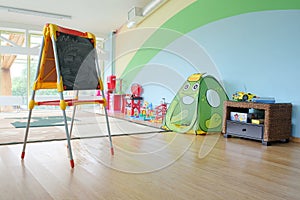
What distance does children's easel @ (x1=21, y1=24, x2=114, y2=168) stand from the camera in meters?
2.26

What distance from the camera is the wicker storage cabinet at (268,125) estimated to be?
3.28 meters

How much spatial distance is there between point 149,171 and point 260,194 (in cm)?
81

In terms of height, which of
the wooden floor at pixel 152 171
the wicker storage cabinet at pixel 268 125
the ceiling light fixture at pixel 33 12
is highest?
the ceiling light fixture at pixel 33 12

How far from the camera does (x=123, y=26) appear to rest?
24.7ft

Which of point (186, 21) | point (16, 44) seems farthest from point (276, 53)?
point (16, 44)

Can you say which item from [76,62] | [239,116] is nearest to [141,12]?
[239,116]

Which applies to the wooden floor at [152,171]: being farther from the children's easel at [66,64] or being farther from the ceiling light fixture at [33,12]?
the ceiling light fixture at [33,12]

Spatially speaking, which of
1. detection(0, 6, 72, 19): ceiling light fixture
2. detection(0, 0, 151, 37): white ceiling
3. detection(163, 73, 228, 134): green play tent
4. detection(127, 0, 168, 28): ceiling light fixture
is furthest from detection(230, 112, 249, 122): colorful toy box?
detection(0, 6, 72, 19): ceiling light fixture

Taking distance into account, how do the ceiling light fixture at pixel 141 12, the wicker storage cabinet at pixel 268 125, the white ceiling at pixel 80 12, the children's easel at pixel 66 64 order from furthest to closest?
1. the white ceiling at pixel 80 12
2. the ceiling light fixture at pixel 141 12
3. the wicker storage cabinet at pixel 268 125
4. the children's easel at pixel 66 64

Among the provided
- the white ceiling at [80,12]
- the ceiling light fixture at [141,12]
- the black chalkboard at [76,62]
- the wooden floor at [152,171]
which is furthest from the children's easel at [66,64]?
the white ceiling at [80,12]

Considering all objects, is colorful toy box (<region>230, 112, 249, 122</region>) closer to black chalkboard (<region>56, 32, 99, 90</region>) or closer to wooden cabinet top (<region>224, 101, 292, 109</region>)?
wooden cabinet top (<region>224, 101, 292, 109</region>)

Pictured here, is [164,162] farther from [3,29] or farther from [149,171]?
[3,29]

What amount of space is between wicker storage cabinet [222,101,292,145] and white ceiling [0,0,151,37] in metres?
3.61

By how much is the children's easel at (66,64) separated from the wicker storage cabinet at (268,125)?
77.4 inches
